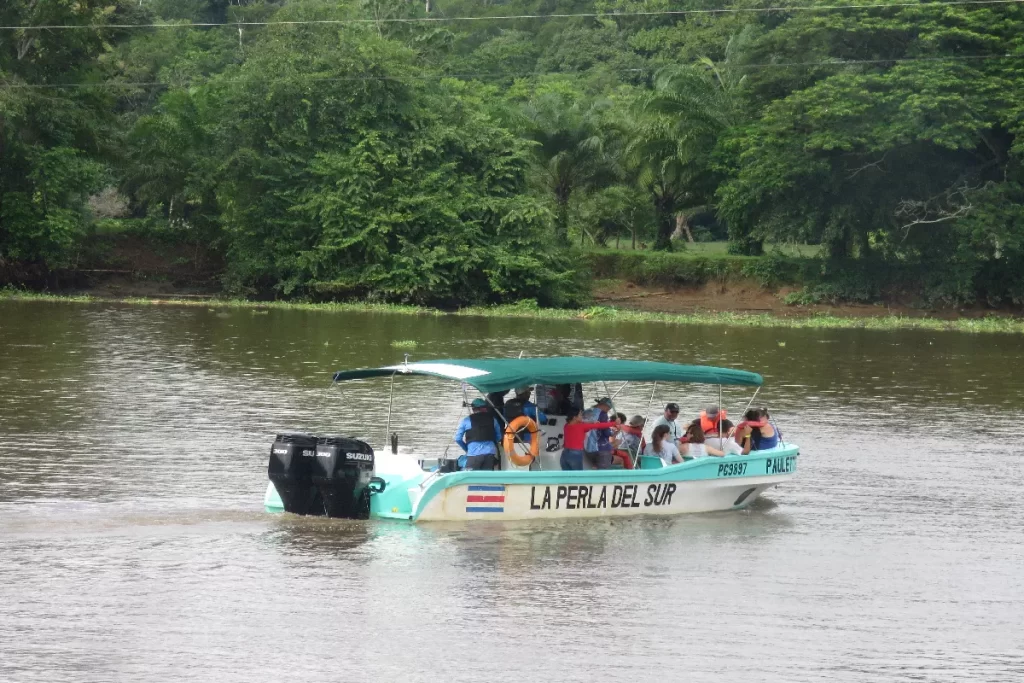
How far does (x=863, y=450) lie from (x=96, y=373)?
50.3 ft

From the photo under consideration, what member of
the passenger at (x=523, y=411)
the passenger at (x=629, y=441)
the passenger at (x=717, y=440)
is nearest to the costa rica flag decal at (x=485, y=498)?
the passenger at (x=523, y=411)

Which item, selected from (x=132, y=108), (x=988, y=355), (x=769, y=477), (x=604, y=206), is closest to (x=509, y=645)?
(x=769, y=477)

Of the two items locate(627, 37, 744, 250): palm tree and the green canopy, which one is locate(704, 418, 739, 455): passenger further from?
locate(627, 37, 744, 250): palm tree

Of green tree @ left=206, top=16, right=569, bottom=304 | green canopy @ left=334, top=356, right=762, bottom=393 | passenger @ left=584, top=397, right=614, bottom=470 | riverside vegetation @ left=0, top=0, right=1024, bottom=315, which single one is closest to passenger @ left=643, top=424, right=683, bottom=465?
green canopy @ left=334, top=356, right=762, bottom=393

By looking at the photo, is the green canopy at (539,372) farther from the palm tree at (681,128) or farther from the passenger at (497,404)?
the palm tree at (681,128)

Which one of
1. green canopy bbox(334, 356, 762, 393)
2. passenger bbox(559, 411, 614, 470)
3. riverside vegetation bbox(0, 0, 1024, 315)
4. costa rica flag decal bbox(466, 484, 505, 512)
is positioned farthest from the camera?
riverside vegetation bbox(0, 0, 1024, 315)

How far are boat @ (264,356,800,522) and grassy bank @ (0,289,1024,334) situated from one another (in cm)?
2710

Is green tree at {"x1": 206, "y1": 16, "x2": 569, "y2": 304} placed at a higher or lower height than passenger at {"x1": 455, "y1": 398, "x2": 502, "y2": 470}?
higher

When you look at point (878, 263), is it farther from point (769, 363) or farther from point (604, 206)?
point (769, 363)

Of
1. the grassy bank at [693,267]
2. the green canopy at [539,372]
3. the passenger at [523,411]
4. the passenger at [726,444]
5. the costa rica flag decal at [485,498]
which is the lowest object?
the costa rica flag decal at [485,498]

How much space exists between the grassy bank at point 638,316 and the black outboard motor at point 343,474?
3004 cm

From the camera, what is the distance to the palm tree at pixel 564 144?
5381 centimetres

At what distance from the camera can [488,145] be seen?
50.8 meters

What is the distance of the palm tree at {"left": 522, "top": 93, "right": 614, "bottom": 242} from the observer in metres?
53.8
